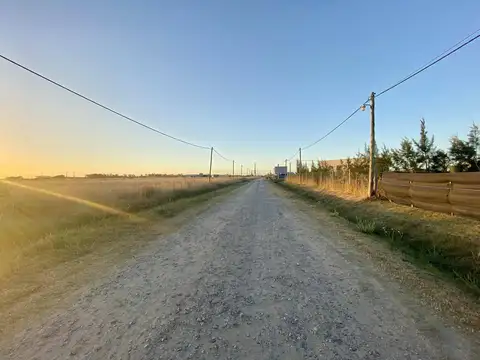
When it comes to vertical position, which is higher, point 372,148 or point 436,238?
point 372,148

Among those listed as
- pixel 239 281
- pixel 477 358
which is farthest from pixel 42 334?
pixel 477 358

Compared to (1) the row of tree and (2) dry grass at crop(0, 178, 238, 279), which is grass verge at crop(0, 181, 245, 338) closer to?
(2) dry grass at crop(0, 178, 238, 279)

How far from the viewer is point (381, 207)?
14.1 m

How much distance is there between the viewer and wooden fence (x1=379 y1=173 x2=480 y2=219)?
30.1ft

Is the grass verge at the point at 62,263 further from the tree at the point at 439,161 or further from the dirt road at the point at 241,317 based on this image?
the tree at the point at 439,161

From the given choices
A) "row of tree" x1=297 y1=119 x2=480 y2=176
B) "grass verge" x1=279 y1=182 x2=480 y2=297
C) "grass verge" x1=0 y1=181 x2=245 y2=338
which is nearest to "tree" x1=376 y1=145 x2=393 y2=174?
"row of tree" x1=297 y1=119 x2=480 y2=176

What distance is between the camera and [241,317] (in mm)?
3629

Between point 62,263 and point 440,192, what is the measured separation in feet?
36.6

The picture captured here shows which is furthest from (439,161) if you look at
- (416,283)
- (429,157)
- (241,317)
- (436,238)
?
(241,317)

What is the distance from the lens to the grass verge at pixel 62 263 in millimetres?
4059

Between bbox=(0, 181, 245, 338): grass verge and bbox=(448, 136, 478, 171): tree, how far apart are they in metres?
17.6

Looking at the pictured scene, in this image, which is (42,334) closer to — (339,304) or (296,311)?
(296,311)

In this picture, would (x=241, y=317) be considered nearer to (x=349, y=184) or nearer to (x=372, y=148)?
(x=372, y=148)

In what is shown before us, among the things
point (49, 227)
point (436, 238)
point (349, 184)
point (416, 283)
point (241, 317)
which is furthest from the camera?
point (349, 184)
